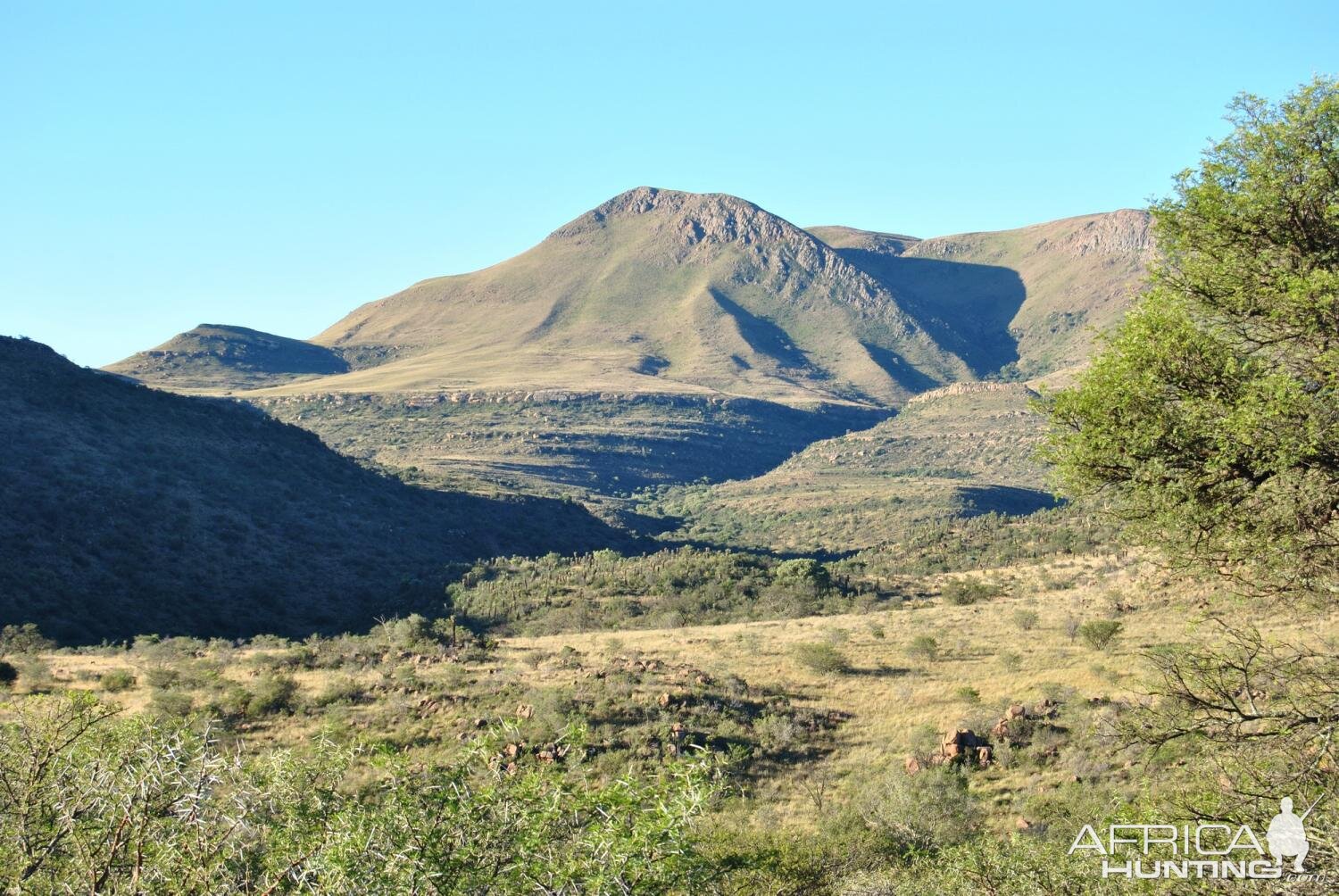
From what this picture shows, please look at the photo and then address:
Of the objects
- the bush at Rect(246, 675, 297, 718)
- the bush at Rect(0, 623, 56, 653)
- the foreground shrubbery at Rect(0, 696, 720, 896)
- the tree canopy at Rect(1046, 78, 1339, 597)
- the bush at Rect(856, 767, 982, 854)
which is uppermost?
the tree canopy at Rect(1046, 78, 1339, 597)

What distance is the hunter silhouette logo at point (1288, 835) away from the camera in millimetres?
7625

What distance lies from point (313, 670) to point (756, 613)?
2010 cm

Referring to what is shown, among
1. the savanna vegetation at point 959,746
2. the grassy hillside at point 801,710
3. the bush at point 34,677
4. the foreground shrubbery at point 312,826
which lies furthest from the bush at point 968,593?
the foreground shrubbery at point 312,826

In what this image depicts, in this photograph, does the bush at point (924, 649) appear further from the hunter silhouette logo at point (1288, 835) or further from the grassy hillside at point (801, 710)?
the hunter silhouette logo at point (1288, 835)

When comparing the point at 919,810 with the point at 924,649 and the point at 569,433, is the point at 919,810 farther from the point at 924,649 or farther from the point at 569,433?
the point at 569,433

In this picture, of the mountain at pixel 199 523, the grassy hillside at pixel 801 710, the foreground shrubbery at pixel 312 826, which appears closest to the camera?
the foreground shrubbery at pixel 312 826

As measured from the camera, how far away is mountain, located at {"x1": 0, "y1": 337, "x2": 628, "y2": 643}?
42.6 metres

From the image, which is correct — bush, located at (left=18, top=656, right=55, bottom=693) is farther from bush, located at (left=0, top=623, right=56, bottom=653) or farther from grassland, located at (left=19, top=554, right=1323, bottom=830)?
bush, located at (left=0, top=623, right=56, bottom=653)

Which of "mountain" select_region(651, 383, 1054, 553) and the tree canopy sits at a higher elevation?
the tree canopy

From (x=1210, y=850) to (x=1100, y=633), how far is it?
19.4 m

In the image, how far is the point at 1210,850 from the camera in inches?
344

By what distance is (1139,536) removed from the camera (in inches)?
417

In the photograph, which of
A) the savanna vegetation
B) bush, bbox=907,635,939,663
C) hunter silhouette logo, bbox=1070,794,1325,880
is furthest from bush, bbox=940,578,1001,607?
hunter silhouette logo, bbox=1070,794,1325,880

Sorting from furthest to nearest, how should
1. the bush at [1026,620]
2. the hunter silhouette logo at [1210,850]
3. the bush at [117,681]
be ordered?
the bush at [1026,620] < the bush at [117,681] < the hunter silhouette logo at [1210,850]
